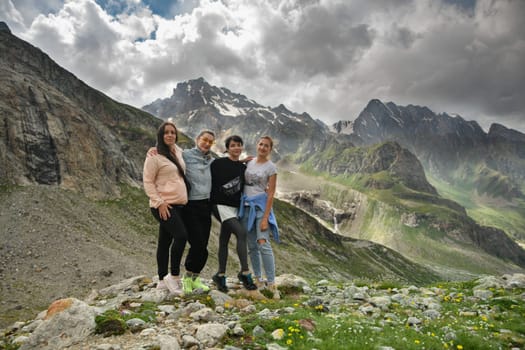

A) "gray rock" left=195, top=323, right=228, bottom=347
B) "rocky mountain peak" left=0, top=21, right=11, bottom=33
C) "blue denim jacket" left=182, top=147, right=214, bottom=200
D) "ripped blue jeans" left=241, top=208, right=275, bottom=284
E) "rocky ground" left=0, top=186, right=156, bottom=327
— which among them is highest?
"rocky mountain peak" left=0, top=21, right=11, bottom=33

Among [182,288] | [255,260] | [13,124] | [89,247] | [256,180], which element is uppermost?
[13,124]

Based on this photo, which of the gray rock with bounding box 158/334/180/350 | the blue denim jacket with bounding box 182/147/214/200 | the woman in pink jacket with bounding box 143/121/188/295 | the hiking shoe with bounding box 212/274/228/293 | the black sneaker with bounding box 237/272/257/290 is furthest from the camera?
the hiking shoe with bounding box 212/274/228/293

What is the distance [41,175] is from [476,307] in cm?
7087

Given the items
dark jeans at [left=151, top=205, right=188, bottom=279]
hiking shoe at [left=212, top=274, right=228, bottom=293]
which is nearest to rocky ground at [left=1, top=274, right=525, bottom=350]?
hiking shoe at [left=212, top=274, right=228, bottom=293]

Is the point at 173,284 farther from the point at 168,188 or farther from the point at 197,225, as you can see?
the point at 168,188

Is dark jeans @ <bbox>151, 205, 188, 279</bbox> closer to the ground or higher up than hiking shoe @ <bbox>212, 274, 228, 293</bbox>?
higher up

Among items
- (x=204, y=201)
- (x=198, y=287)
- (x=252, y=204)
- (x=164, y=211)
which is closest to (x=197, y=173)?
(x=204, y=201)

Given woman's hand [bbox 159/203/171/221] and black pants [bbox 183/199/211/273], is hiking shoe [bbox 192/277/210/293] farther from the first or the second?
woman's hand [bbox 159/203/171/221]

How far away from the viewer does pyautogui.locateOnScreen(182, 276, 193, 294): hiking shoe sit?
10.2m

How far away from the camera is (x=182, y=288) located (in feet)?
34.5

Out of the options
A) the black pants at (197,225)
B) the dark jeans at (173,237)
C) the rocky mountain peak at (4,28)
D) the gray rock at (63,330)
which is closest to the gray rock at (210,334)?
the gray rock at (63,330)

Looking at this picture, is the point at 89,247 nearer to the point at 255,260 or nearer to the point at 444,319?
the point at 255,260

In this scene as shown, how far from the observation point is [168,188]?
9297 millimetres

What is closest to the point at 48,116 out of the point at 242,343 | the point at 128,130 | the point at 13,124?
the point at 13,124
